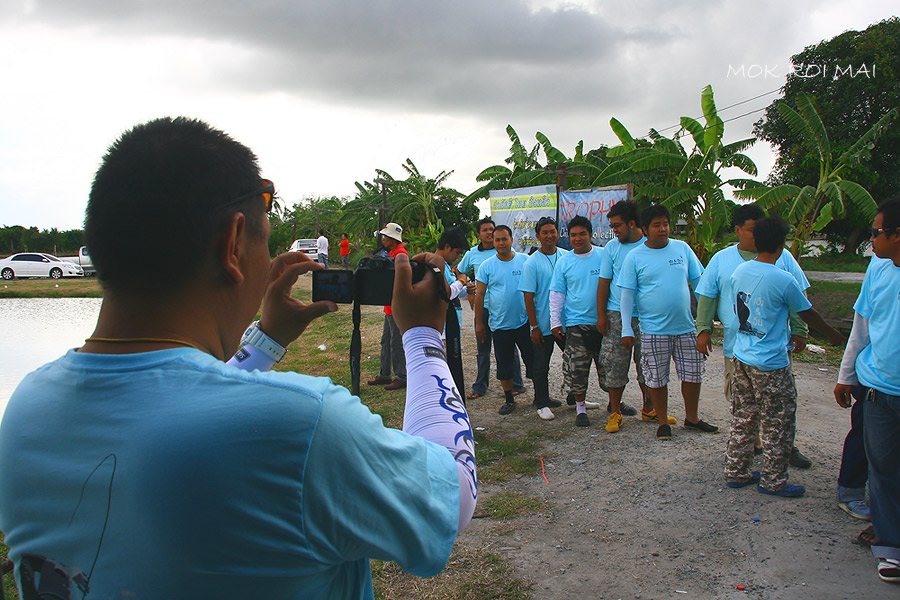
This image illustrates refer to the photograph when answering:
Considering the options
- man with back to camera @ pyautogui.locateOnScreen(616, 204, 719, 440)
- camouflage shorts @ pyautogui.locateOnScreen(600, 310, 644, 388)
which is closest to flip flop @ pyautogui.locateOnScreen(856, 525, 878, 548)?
man with back to camera @ pyautogui.locateOnScreen(616, 204, 719, 440)

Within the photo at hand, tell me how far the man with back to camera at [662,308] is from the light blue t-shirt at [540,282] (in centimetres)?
109

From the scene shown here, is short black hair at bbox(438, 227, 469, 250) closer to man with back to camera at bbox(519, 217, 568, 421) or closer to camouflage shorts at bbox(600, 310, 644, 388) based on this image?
man with back to camera at bbox(519, 217, 568, 421)

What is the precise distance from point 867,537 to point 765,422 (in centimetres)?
87

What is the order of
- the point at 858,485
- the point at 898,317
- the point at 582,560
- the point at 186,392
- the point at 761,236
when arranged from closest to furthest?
the point at 186,392
the point at 898,317
the point at 582,560
the point at 858,485
the point at 761,236

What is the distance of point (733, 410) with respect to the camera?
14.1 feet

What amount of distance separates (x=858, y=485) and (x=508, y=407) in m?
3.30

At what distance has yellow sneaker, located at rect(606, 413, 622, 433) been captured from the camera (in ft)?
18.1

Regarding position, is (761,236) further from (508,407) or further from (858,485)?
(508,407)

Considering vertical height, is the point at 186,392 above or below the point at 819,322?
above

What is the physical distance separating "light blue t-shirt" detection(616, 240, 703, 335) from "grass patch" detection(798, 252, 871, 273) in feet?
69.9

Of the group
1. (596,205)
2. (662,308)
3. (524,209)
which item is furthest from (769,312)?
(524,209)

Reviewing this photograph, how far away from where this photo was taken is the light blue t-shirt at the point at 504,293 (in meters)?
6.45

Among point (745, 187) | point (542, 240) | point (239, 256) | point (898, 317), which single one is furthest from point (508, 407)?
point (745, 187)

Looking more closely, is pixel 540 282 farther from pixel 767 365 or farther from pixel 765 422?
pixel 765 422
